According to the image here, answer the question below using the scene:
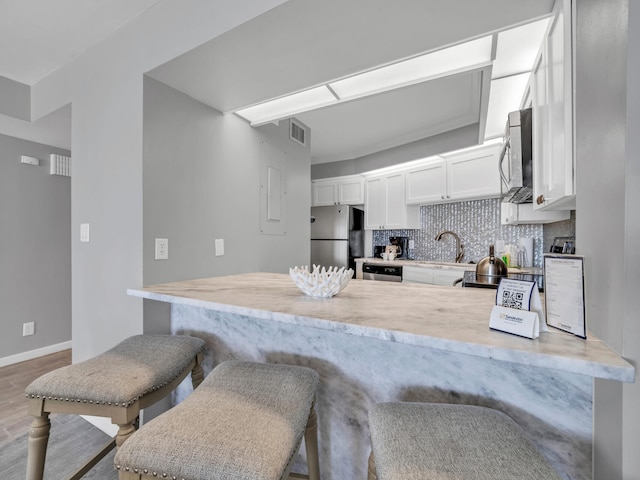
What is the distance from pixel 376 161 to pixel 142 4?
11.0 ft

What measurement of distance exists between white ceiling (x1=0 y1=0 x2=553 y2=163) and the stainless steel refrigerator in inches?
90.0

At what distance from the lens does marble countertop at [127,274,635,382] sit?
0.62 m

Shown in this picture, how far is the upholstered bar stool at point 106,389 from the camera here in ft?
3.32

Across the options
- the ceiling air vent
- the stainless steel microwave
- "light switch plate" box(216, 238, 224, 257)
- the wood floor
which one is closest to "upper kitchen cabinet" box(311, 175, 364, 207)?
the ceiling air vent

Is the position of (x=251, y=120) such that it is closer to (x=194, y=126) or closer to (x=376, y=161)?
(x=194, y=126)

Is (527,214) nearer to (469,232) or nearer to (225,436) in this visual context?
(469,232)

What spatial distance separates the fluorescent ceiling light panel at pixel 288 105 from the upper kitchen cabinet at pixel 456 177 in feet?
7.16

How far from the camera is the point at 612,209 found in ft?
2.20

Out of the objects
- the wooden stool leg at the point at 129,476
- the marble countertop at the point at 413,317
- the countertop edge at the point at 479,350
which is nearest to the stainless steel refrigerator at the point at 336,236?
the marble countertop at the point at 413,317

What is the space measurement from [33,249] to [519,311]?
4.10m

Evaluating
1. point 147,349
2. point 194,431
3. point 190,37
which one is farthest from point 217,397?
point 190,37

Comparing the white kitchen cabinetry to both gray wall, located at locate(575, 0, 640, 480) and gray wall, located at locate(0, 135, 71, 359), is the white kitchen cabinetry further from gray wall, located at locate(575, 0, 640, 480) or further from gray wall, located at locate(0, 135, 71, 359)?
gray wall, located at locate(0, 135, 71, 359)

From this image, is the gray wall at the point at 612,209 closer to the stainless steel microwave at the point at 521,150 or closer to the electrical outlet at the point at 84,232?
the stainless steel microwave at the point at 521,150

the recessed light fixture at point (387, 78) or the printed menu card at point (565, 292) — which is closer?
the printed menu card at point (565, 292)
